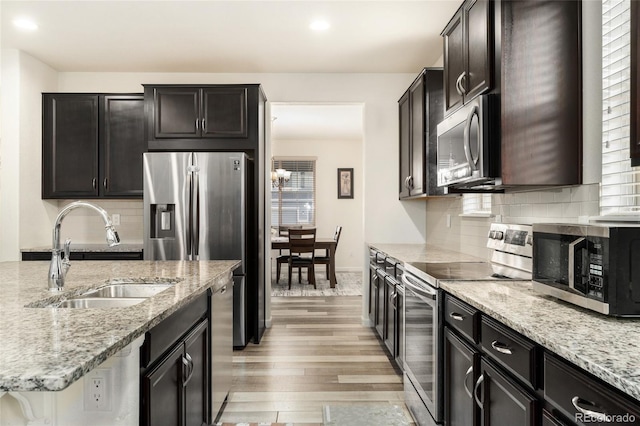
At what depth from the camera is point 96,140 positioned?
4.03 m

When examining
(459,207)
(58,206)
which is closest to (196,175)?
(58,206)

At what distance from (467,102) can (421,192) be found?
1.34 m

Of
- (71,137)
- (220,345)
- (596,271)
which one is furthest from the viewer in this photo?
(71,137)

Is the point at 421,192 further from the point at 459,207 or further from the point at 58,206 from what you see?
the point at 58,206

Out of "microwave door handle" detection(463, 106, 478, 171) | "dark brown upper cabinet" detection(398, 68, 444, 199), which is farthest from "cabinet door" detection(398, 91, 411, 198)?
"microwave door handle" detection(463, 106, 478, 171)

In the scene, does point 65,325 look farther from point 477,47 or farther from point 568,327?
point 477,47

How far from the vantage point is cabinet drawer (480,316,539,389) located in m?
1.18

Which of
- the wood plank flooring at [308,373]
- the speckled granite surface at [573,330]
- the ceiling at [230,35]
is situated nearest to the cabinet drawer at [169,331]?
the wood plank flooring at [308,373]

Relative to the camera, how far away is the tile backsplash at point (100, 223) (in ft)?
14.2

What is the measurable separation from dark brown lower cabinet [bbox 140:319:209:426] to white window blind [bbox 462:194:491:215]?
6.85 feet

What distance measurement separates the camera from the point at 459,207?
11.5 ft

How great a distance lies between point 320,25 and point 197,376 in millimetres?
2665

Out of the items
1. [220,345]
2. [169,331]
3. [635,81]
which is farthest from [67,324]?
[635,81]

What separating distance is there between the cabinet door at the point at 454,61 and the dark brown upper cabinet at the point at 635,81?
982 mm
